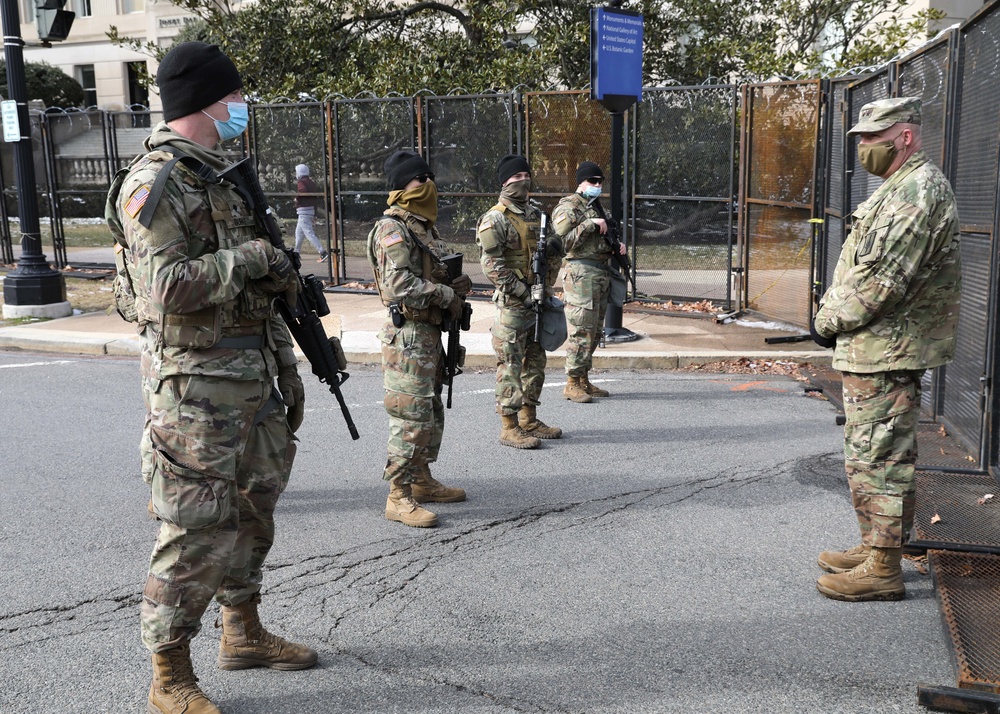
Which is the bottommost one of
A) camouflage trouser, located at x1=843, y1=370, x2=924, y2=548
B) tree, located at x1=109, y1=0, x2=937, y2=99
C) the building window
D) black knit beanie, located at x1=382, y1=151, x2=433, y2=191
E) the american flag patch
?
camouflage trouser, located at x1=843, y1=370, x2=924, y2=548

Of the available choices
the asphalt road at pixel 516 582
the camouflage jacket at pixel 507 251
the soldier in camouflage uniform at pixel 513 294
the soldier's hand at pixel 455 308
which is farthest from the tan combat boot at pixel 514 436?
the soldier's hand at pixel 455 308

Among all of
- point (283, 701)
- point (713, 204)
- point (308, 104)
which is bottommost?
point (283, 701)

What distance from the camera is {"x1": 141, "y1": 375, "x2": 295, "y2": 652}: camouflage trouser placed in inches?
120

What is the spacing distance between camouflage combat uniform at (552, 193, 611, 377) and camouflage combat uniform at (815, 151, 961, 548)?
142 inches

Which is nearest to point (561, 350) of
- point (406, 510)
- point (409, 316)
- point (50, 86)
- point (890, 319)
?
point (409, 316)

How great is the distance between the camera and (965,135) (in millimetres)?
5719

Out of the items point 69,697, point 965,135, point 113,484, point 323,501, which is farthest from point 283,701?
point 965,135

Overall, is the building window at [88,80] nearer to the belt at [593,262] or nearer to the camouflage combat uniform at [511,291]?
the belt at [593,262]

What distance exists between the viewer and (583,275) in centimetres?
770

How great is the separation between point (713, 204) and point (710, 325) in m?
1.64

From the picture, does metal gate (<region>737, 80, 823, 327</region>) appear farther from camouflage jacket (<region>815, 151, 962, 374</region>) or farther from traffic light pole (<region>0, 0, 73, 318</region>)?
traffic light pole (<region>0, 0, 73, 318</region>)

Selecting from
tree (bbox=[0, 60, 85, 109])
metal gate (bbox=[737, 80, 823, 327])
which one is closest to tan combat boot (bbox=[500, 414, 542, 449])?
metal gate (bbox=[737, 80, 823, 327])

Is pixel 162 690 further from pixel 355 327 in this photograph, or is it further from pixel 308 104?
pixel 308 104

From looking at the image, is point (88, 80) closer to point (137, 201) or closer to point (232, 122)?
point (232, 122)
